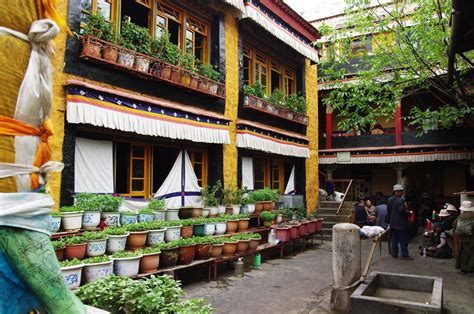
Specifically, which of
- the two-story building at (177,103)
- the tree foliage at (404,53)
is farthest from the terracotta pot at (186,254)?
the tree foliage at (404,53)

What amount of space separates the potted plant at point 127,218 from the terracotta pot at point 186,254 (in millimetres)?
1168

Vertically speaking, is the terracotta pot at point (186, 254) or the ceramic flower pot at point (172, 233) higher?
the ceramic flower pot at point (172, 233)

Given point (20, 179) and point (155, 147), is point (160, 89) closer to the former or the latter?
point (155, 147)

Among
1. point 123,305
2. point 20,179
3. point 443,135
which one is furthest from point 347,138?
point 20,179

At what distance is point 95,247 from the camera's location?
6258 mm

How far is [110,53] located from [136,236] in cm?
383

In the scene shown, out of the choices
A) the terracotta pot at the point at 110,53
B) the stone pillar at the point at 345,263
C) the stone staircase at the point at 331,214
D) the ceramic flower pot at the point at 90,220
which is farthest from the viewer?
the stone staircase at the point at 331,214

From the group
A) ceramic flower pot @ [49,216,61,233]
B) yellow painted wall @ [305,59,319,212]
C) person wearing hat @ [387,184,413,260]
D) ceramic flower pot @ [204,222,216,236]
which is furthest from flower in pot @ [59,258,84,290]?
yellow painted wall @ [305,59,319,212]

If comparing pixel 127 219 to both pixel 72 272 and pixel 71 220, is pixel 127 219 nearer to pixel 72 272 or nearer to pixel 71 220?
pixel 71 220

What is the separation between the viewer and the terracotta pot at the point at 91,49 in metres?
7.38

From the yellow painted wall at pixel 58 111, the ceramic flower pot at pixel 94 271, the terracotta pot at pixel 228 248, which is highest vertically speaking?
the yellow painted wall at pixel 58 111

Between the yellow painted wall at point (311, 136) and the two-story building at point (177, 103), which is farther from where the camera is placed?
the yellow painted wall at point (311, 136)

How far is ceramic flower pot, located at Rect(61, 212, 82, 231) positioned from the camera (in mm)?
6418

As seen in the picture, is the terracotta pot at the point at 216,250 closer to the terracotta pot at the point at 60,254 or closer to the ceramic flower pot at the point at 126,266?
the ceramic flower pot at the point at 126,266
